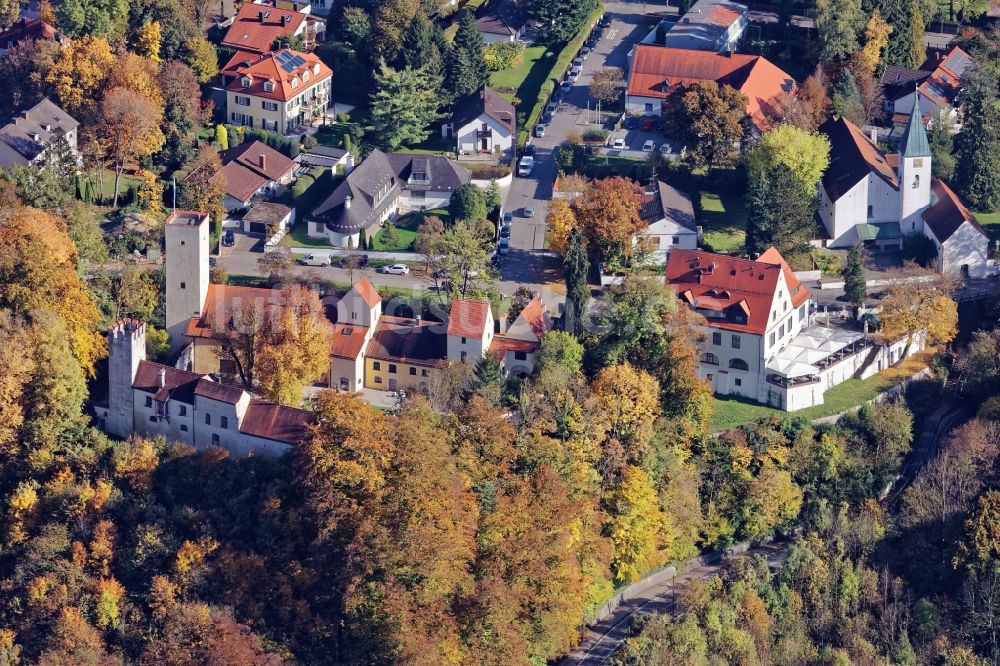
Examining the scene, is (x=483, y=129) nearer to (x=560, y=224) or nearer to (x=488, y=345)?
(x=560, y=224)

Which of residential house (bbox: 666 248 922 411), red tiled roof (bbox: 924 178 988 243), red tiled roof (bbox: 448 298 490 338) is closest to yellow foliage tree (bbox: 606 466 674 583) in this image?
residential house (bbox: 666 248 922 411)

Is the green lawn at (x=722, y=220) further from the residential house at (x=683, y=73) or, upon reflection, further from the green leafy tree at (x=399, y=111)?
the green leafy tree at (x=399, y=111)

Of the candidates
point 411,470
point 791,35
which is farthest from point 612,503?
point 791,35

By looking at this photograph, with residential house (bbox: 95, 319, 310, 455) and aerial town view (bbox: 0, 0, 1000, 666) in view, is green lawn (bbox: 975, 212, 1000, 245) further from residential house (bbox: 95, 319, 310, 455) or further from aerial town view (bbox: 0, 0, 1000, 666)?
residential house (bbox: 95, 319, 310, 455)

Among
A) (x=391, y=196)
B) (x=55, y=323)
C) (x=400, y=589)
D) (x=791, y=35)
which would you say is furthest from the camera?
(x=791, y=35)

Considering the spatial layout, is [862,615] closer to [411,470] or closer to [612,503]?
[612,503]

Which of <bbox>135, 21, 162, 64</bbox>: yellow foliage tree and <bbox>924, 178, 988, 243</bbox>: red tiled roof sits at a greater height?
<bbox>135, 21, 162, 64</bbox>: yellow foliage tree
